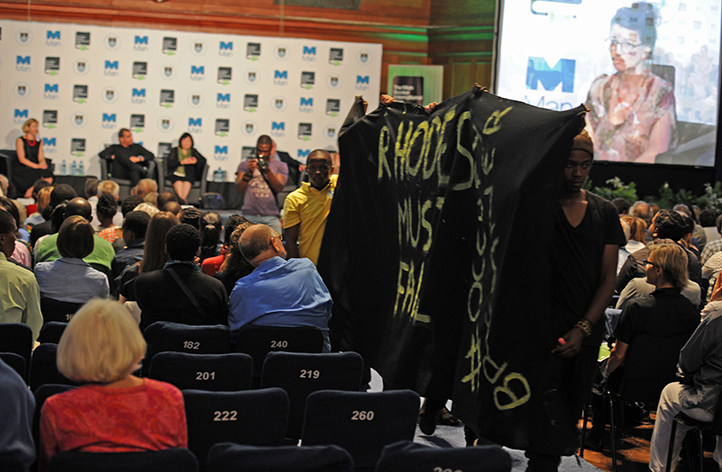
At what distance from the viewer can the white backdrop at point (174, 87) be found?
39.0 feet

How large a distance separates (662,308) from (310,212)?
2320 mm

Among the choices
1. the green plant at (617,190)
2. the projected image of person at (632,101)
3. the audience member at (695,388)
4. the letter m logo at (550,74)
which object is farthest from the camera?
the green plant at (617,190)

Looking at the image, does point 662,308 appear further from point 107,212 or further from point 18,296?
point 107,212

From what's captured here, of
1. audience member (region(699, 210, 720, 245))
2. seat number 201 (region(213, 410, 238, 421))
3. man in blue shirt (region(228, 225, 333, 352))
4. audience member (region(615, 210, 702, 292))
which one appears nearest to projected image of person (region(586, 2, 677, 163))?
audience member (region(699, 210, 720, 245))

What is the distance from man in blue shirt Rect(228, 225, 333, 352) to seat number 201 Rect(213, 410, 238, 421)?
118 centimetres

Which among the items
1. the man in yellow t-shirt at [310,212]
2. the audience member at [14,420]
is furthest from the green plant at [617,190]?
the audience member at [14,420]

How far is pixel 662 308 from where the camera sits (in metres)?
3.75

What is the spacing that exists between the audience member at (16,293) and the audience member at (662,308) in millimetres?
3261

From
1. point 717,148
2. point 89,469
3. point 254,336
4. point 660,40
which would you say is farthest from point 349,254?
point 717,148

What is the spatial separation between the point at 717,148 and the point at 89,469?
570 inches

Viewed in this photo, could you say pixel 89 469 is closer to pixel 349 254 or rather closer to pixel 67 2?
pixel 349 254

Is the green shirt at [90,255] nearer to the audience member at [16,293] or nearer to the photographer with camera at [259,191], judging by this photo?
the audience member at [16,293]

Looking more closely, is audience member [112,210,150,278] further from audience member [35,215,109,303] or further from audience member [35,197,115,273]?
audience member [35,215,109,303]

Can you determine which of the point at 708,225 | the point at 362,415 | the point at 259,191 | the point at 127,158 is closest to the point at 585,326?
the point at 362,415
